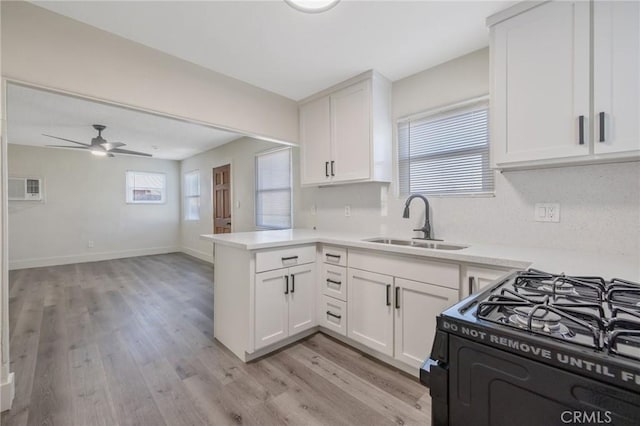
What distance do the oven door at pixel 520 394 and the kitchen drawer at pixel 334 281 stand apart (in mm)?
1607

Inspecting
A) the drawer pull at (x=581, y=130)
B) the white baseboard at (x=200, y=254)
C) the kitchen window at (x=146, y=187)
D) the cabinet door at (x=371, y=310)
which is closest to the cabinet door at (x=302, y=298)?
the cabinet door at (x=371, y=310)

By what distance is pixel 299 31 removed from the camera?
6.33 feet

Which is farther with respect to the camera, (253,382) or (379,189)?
(379,189)

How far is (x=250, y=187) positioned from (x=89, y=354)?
3.07 metres

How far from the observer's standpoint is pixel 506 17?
5.50 ft

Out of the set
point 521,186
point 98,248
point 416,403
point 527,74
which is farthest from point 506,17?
point 98,248

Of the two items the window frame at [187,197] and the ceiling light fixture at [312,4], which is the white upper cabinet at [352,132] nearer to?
Answer: the ceiling light fixture at [312,4]

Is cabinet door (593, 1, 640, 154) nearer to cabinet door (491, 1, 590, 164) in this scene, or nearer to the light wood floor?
cabinet door (491, 1, 590, 164)

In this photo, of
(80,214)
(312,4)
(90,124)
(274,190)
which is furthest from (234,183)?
(312,4)

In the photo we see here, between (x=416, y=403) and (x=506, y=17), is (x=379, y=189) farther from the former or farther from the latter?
(x=416, y=403)

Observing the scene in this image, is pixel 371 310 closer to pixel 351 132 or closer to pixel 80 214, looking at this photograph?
pixel 351 132

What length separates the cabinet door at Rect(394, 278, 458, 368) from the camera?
174cm

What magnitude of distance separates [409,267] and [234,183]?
13.4ft

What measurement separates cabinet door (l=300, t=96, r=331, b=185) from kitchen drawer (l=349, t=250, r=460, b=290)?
40.5 inches
